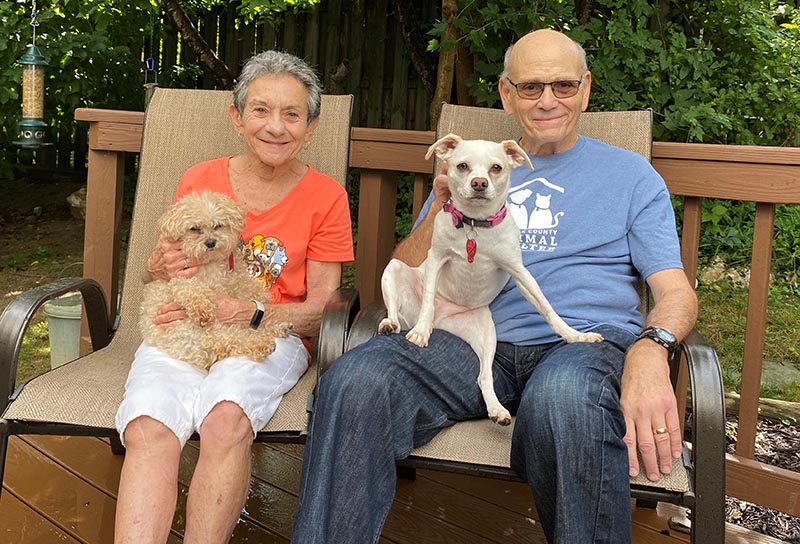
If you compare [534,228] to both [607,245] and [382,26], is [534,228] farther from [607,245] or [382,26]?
[382,26]

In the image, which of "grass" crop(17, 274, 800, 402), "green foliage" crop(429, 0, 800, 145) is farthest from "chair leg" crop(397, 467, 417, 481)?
"green foliage" crop(429, 0, 800, 145)

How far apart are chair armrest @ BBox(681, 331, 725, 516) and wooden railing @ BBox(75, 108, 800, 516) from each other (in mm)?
868

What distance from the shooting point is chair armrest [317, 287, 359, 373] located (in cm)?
221

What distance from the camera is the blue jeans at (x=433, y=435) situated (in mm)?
1775

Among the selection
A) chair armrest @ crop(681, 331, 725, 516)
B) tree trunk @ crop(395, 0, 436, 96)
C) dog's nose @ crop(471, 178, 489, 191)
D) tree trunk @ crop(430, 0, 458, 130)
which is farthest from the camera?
tree trunk @ crop(395, 0, 436, 96)

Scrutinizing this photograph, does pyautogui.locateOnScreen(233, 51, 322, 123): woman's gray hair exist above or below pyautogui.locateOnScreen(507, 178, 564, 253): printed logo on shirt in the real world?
above

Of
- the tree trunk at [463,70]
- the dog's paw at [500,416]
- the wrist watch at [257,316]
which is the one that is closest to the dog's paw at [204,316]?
the wrist watch at [257,316]

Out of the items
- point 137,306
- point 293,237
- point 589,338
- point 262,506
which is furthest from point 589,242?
point 137,306

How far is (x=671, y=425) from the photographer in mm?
1923

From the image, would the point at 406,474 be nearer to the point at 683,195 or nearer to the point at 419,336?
the point at 419,336

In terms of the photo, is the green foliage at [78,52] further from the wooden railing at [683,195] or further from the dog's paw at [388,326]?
the dog's paw at [388,326]

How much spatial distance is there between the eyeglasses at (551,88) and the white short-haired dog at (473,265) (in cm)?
28

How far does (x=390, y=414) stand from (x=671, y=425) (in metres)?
0.67

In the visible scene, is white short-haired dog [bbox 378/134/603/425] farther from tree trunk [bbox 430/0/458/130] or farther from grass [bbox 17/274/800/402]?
grass [bbox 17/274/800/402]
